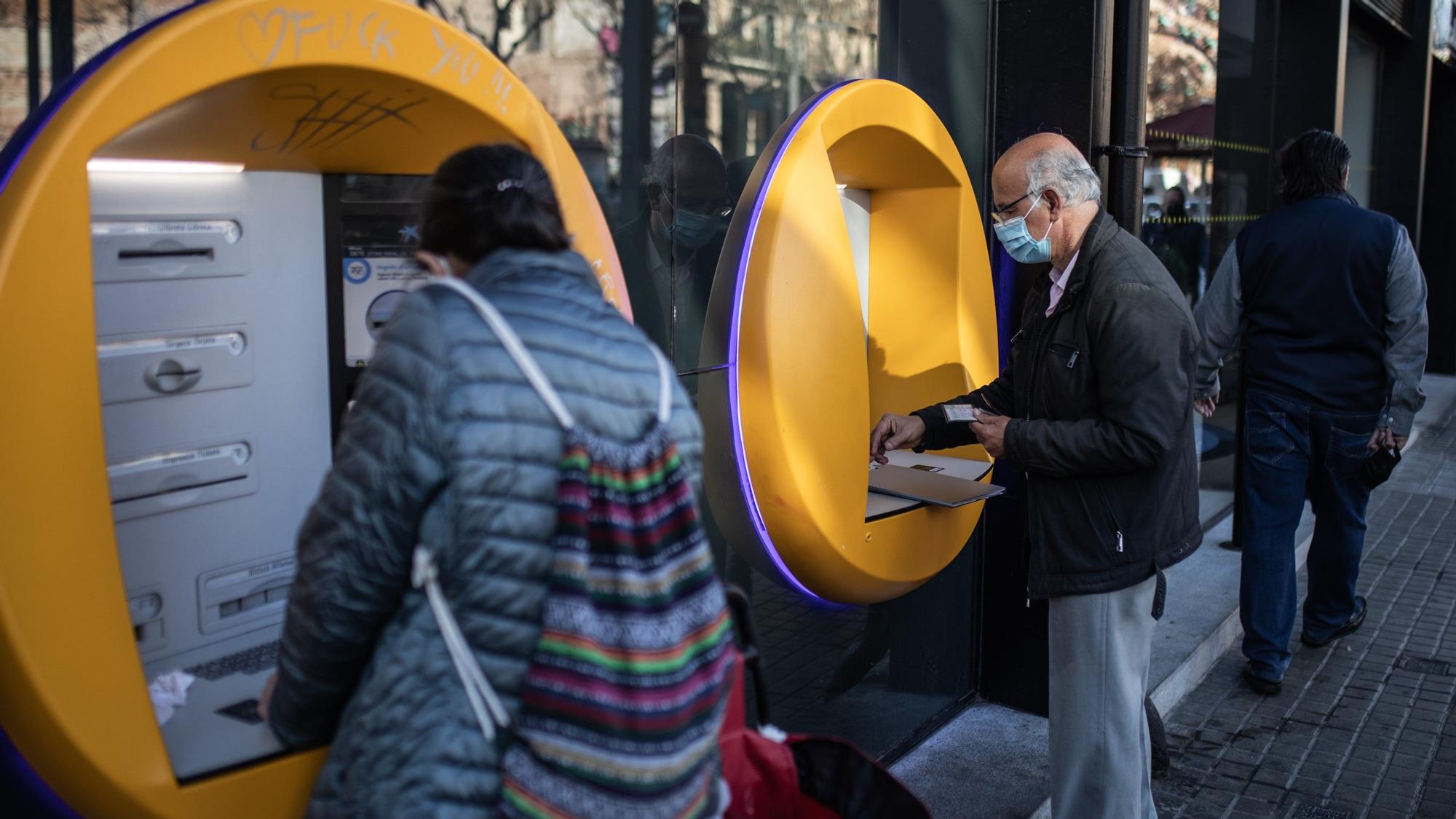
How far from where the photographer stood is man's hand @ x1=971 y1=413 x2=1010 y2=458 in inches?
108

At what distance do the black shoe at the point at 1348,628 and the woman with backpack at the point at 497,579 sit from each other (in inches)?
159

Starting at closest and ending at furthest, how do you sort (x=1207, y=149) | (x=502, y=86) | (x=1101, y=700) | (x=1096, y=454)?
(x=502, y=86), (x=1096, y=454), (x=1101, y=700), (x=1207, y=149)

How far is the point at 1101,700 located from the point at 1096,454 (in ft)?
1.77

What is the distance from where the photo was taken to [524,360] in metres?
1.49

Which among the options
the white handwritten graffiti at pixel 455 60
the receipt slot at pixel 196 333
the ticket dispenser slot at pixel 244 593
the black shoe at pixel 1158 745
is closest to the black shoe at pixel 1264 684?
the black shoe at pixel 1158 745

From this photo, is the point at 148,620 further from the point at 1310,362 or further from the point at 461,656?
the point at 1310,362

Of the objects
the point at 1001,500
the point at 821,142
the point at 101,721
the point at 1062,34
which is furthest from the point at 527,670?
the point at 1062,34

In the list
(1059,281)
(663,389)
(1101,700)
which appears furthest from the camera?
(1059,281)

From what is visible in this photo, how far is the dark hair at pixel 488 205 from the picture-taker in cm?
157

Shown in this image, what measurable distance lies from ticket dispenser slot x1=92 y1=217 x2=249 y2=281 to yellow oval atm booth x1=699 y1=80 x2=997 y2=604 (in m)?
1.08

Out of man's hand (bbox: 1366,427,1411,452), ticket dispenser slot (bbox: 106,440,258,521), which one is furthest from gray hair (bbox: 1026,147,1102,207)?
man's hand (bbox: 1366,427,1411,452)

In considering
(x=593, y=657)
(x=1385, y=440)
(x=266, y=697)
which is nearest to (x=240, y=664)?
(x=266, y=697)

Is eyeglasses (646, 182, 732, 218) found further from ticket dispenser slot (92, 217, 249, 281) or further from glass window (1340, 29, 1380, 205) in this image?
glass window (1340, 29, 1380, 205)

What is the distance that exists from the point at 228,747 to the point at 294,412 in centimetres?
55
